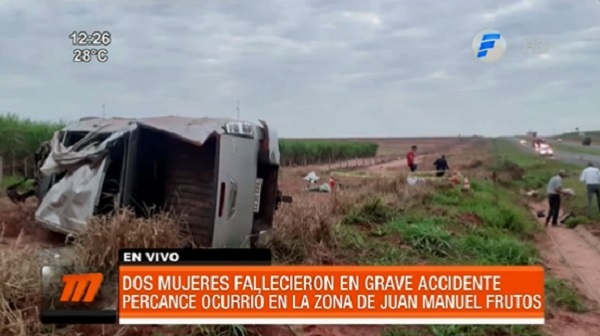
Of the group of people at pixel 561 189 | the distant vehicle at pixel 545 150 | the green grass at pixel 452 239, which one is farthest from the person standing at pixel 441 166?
the distant vehicle at pixel 545 150

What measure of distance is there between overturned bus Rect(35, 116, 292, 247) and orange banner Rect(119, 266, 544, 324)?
1.02ft

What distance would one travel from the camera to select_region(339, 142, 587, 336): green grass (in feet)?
8.78

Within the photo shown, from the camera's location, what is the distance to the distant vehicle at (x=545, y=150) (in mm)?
2919

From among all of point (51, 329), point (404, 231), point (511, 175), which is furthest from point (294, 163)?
point (511, 175)

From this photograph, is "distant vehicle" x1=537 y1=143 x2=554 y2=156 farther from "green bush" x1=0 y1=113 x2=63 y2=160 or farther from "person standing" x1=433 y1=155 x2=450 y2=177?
"green bush" x1=0 y1=113 x2=63 y2=160

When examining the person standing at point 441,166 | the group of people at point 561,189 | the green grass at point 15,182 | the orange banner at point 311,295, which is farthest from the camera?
the group of people at point 561,189

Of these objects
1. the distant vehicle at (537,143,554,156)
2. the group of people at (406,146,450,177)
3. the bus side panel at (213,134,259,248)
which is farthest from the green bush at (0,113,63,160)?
the group of people at (406,146,450,177)

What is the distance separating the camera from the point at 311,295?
186 centimetres

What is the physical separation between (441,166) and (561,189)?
2.09 meters

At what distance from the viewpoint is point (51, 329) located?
6.63ft

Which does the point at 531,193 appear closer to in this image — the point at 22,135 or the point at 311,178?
the point at 311,178

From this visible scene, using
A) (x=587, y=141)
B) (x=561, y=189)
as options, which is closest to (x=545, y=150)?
(x=587, y=141)

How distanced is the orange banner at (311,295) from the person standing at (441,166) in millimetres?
3296

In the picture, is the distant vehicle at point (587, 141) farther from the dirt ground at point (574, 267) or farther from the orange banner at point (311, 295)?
the orange banner at point (311, 295)
